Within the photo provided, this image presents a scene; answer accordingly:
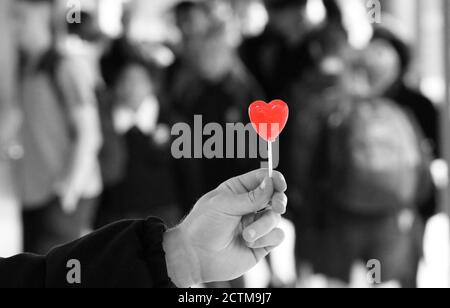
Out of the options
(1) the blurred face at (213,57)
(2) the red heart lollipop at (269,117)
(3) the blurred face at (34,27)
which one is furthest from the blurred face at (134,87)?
(2) the red heart lollipop at (269,117)

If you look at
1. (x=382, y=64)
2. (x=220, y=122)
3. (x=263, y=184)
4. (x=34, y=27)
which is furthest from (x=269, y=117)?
(x=34, y=27)

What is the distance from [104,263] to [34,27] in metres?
2.64

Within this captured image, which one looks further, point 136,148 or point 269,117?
point 136,148

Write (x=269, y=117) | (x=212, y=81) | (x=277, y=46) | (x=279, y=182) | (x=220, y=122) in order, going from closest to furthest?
(x=279, y=182)
(x=269, y=117)
(x=220, y=122)
(x=212, y=81)
(x=277, y=46)

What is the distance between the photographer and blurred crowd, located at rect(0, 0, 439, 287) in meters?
3.58

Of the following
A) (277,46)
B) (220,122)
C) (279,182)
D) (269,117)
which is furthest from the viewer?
(277,46)

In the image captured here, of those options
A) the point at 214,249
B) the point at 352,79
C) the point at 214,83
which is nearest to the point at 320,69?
the point at 352,79

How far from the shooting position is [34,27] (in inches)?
148

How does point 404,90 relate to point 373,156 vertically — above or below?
above

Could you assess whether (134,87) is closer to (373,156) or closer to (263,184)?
(373,156)

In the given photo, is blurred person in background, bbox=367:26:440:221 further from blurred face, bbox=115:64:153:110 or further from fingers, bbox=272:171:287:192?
fingers, bbox=272:171:287:192

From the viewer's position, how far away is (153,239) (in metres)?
1.32

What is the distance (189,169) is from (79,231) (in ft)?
1.81

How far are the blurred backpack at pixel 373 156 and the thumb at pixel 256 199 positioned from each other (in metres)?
2.27
